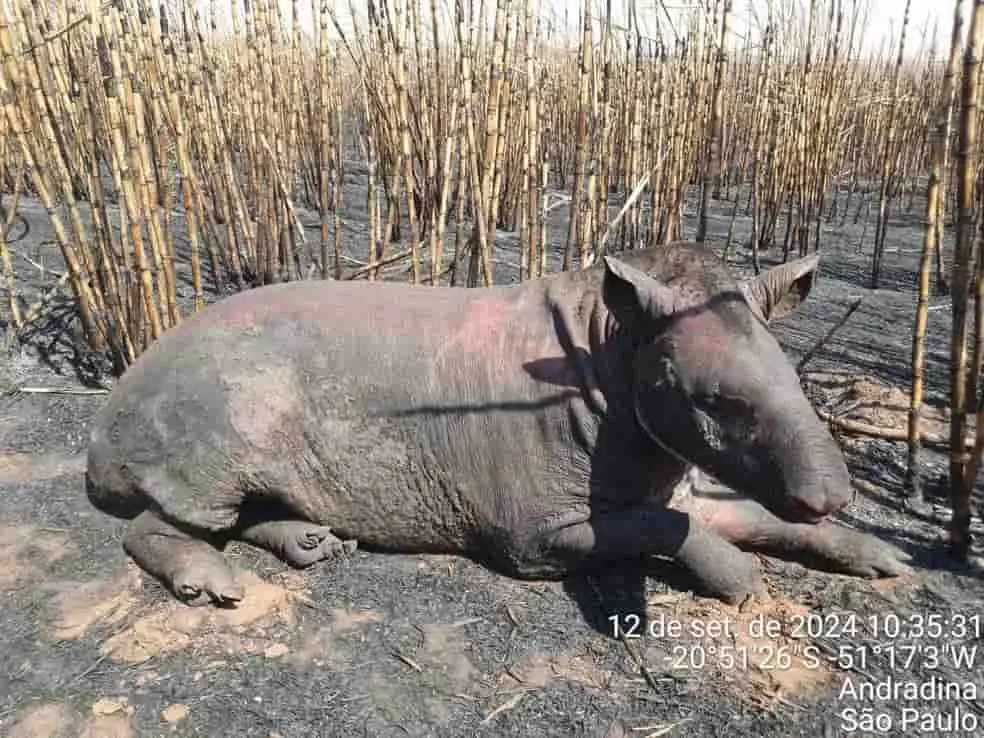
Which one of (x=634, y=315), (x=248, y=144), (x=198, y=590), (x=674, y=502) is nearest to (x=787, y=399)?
(x=634, y=315)

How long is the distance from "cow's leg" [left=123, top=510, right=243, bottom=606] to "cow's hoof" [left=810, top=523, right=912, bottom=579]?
1.62 m

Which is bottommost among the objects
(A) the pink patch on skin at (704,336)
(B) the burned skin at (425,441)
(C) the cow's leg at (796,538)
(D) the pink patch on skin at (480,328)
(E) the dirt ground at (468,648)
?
(E) the dirt ground at (468,648)

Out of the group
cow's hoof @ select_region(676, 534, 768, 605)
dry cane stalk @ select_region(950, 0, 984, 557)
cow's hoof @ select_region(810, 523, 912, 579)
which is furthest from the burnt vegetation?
cow's hoof @ select_region(676, 534, 768, 605)

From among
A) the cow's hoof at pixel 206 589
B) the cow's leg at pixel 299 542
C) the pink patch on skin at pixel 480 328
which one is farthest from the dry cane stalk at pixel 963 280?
the cow's hoof at pixel 206 589

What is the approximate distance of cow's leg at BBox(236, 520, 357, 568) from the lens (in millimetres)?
2242

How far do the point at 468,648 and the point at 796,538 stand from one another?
100cm

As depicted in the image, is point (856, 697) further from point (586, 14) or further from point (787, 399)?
point (586, 14)

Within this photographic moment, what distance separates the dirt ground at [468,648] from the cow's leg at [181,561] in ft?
0.19

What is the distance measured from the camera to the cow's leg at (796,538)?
2152mm

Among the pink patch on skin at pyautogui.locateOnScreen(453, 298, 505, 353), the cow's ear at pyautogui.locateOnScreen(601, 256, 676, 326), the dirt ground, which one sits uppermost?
the cow's ear at pyautogui.locateOnScreen(601, 256, 676, 326)

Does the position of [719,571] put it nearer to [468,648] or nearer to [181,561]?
[468,648]

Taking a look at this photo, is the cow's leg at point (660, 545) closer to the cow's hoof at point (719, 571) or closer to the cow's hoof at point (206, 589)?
the cow's hoof at point (719, 571)

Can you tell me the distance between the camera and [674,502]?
2.24m

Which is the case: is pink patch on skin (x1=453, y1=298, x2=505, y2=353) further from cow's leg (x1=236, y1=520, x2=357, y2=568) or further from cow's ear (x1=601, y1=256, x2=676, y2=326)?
cow's leg (x1=236, y1=520, x2=357, y2=568)
